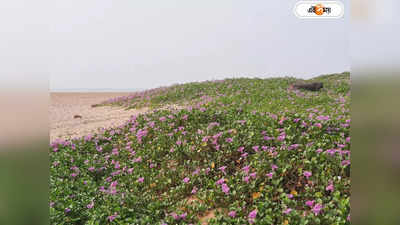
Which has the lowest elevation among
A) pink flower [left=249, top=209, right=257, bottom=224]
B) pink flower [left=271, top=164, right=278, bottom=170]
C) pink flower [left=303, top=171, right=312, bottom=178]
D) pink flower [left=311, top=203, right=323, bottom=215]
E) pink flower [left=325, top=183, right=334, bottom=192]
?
pink flower [left=249, top=209, right=257, bottom=224]

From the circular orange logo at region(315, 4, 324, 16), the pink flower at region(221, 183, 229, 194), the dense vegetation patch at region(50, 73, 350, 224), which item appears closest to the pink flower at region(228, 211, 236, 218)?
the dense vegetation patch at region(50, 73, 350, 224)

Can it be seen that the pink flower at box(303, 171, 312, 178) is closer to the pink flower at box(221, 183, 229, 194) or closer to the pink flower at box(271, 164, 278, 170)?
the pink flower at box(271, 164, 278, 170)

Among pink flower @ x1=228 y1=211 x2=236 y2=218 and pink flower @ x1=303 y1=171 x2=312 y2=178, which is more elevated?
pink flower @ x1=303 y1=171 x2=312 y2=178

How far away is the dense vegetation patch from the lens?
3.82 metres

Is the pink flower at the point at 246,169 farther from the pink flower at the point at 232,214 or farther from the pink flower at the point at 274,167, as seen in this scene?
the pink flower at the point at 232,214

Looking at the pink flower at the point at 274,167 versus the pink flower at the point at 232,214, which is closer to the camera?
the pink flower at the point at 232,214

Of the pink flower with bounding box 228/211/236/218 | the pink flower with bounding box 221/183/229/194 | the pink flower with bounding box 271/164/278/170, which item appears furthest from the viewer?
the pink flower with bounding box 271/164/278/170

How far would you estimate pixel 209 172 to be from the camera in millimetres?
4914

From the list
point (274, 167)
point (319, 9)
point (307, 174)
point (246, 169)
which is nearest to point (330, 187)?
point (307, 174)

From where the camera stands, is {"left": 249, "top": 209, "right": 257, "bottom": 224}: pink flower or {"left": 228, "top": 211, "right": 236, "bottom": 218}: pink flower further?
{"left": 228, "top": 211, "right": 236, "bottom": 218}: pink flower

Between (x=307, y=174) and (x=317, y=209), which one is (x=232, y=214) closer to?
(x=317, y=209)

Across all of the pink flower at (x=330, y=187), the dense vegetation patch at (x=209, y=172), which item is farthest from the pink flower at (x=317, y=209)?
the pink flower at (x=330, y=187)

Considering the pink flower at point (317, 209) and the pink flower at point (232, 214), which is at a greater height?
the pink flower at point (317, 209)

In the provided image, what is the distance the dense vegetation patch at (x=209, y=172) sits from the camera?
382 cm
